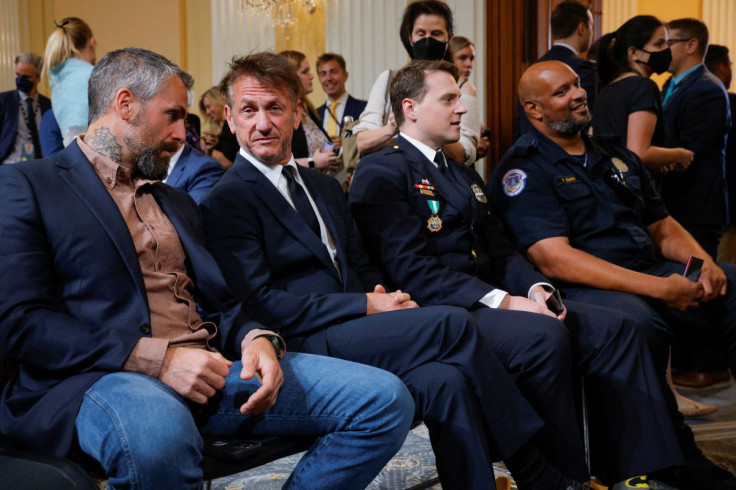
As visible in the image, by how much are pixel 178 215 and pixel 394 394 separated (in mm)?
692

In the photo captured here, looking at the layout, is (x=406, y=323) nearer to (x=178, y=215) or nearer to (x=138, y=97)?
(x=178, y=215)

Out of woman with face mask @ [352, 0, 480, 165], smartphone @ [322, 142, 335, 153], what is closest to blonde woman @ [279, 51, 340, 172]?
smartphone @ [322, 142, 335, 153]

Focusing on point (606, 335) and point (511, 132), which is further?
point (511, 132)

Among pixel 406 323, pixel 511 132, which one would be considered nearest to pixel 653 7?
pixel 511 132

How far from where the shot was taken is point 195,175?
3066 mm

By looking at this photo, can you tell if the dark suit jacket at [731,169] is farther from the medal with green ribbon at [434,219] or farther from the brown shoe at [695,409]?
the medal with green ribbon at [434,219]

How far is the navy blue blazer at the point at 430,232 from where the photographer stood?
2.52 meters

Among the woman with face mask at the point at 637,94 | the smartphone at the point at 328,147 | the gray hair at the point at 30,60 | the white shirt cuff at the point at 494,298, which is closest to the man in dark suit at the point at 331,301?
the white shirt cuff at the point at 494,298

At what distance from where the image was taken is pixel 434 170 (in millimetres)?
2771

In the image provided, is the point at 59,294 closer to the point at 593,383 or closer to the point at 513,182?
the point at 593,383

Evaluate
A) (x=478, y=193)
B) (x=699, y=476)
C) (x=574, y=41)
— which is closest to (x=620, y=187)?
(x=478, y=193)

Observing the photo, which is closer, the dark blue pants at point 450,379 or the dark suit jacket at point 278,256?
the dark blue pants at point 450,379

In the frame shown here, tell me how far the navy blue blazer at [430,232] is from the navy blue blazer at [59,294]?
945 millimetres

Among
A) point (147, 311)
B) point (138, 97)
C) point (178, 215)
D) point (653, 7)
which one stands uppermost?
point (653, 7)
